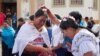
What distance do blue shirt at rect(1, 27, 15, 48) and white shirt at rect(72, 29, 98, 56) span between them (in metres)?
6.99

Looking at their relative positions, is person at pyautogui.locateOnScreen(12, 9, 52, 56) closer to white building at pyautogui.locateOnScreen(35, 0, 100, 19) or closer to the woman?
the woman

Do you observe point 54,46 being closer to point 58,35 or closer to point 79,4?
point 58,35

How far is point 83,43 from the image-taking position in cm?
529

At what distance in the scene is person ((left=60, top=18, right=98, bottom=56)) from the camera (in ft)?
17.2

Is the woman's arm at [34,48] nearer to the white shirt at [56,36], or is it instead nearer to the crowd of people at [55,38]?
the crowd of people at [55,38]

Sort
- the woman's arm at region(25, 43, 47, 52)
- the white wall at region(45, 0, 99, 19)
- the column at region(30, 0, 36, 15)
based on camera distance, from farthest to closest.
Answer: the white wall at region(45, 0, 99, 19), the column at region(30, 0, 36, 15), the woman's arm at region(25, 43, 47, 52)

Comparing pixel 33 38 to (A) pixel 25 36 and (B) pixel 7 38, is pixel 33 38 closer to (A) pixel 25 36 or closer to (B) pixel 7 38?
(A) pixel 25 36

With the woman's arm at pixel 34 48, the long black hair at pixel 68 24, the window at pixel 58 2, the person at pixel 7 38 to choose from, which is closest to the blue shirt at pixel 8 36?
the person at pixel 7 38

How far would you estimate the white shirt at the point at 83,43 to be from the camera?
5.24 metres

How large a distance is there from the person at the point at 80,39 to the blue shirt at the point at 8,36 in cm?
695

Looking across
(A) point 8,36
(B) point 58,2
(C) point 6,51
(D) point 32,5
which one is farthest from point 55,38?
(B) point 58,2

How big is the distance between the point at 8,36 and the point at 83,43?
23.8 ft

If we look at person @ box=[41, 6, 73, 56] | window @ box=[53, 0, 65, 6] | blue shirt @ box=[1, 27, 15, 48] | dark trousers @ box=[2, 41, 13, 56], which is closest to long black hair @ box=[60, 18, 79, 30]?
person @ box=[41, 6, 73, 56]

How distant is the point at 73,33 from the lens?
211 inches
